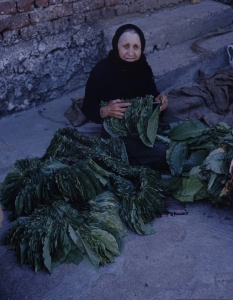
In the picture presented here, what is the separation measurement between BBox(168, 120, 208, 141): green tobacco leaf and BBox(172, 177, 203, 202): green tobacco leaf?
0.44 metres

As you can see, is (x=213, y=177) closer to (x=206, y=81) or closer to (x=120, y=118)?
(x=120, y=118)

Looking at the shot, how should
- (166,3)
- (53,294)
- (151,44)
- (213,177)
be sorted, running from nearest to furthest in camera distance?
1. (53,294)
2. (213,177)
3. (151,44)
4. (166,3)

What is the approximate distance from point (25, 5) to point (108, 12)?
3.17 ft

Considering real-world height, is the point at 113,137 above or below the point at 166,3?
below

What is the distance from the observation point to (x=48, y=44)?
4922 mm

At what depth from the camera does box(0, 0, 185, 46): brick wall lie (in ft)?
15.2

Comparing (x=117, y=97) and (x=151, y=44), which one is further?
(x=151, y=44)

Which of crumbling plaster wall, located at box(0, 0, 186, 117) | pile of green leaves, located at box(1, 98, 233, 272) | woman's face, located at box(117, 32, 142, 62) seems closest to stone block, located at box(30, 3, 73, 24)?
crumbling plaster wall, located at box(0, 0, 186, 117)

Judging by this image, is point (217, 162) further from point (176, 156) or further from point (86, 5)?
point (86, 5)

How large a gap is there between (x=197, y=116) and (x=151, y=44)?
1166 millimetres

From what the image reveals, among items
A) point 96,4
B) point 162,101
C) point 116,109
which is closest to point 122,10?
point 96,4

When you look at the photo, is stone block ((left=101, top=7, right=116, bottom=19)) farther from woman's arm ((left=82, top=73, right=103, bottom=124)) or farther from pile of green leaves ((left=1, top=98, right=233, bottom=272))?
pile of green leaves ((left=1, top=98, right=233, bottom=272))

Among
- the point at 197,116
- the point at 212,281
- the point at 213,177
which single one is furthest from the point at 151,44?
the point at 212,281

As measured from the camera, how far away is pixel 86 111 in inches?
168
